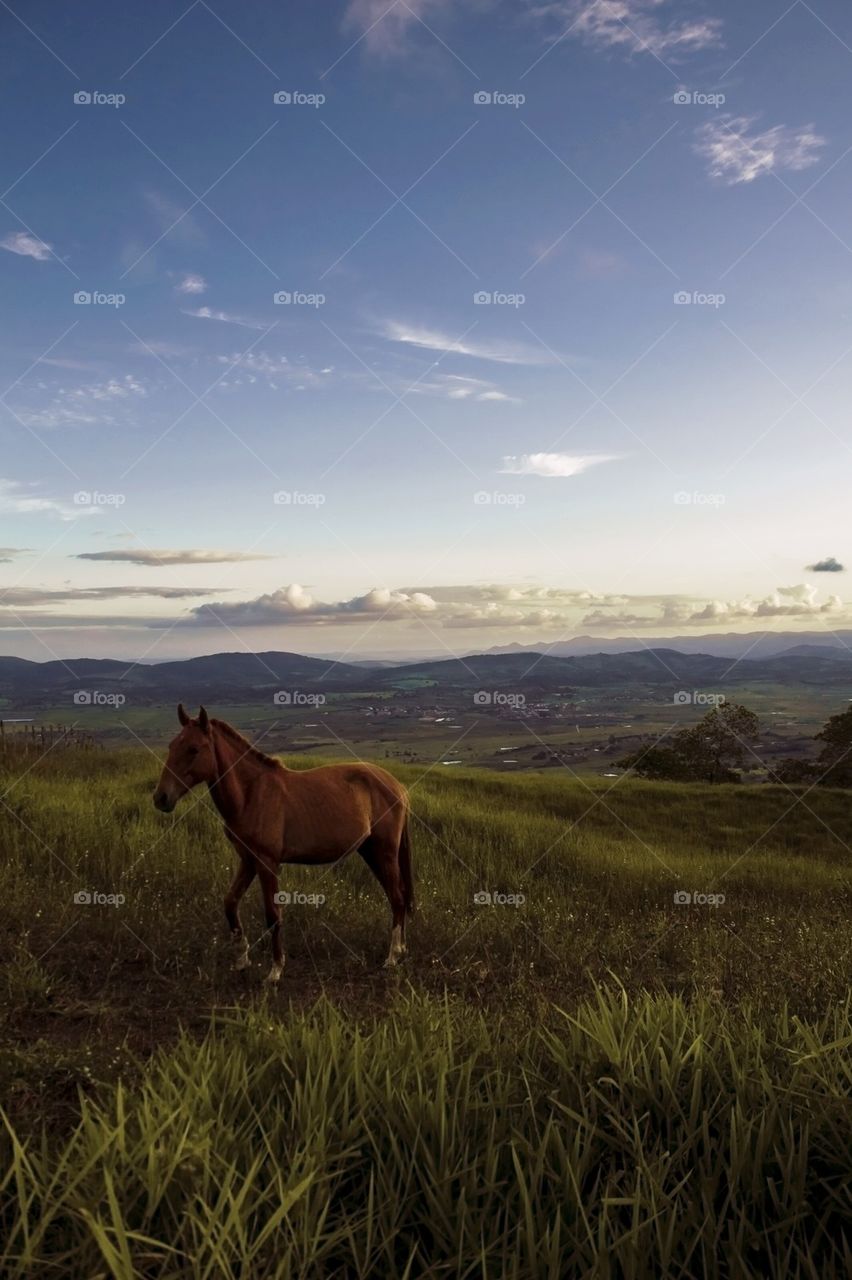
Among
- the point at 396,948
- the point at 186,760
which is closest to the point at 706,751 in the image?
the point at 396,948

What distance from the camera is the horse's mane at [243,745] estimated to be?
770 centimetres

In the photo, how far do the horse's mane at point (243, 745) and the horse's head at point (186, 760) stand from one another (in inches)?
7.2

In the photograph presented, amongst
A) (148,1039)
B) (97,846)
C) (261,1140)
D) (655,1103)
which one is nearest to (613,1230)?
(655,1103)

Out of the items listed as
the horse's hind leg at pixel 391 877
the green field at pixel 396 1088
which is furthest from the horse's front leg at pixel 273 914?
the horse's hind leg at pixel 391 877

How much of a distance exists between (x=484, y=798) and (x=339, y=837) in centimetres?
1387

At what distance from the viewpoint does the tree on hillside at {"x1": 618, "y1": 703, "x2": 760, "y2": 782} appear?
3691cm

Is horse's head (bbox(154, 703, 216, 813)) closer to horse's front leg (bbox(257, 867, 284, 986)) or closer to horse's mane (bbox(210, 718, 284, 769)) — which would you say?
horse's mane (bbox(210, 718, 284, 769))

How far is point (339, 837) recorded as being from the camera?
850 cm

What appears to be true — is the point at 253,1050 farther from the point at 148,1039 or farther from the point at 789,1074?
the point at 789,1074

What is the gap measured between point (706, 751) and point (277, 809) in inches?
1312

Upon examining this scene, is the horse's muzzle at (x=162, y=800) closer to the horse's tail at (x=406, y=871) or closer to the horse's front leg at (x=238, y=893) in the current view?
the horse's front leg at (x=238, y=893)

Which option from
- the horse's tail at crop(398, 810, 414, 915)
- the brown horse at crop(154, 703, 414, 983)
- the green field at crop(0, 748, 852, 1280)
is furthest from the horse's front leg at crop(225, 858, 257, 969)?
the horse's tail at crop(398, 810, 414, 915)

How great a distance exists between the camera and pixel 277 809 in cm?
809

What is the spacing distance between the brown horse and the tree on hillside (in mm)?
29344
